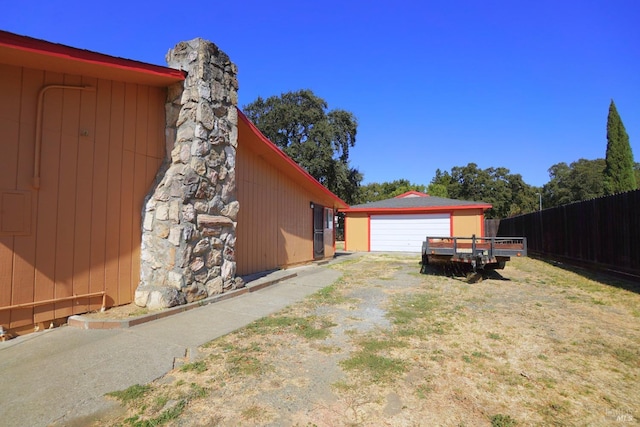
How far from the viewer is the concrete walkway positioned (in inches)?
95.2

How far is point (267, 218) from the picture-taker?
29.6ft

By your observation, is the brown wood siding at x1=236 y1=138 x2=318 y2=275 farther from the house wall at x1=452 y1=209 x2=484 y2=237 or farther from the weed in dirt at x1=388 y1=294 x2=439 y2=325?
the house wall at x1=452 y1=209 x2=484 y2=237

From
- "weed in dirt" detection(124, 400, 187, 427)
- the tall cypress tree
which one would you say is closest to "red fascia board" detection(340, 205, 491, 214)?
"weed in dirt" detection(124, 400, 187, 427)

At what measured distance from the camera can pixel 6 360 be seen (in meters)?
3.15

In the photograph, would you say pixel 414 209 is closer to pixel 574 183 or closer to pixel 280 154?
pixel 280 154

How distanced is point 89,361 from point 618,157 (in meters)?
38.9

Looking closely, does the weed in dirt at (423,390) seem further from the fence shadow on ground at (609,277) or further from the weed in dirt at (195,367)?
the fence shadow on ground at (609,277)

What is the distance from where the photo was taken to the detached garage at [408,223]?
1791cm

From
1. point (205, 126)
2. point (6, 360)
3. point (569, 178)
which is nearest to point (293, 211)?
point (205, 126)

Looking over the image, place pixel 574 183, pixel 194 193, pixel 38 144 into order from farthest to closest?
pixel 574 183 < pixel 194 193 < pixel 38 144

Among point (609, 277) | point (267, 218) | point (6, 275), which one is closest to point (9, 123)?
point (6, 275)

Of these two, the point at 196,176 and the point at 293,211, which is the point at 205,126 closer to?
the point at 196,176

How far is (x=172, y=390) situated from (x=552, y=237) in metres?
14.6

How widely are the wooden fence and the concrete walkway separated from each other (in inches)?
340
